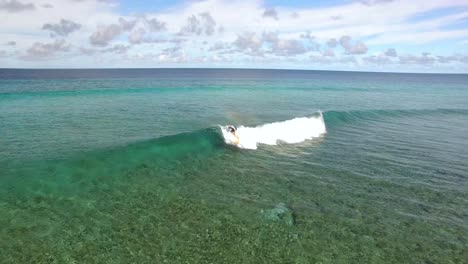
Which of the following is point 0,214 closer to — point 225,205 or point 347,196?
point 225,205

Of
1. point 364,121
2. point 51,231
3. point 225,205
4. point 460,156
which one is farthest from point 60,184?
point 364,121

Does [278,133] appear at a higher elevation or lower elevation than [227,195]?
lower

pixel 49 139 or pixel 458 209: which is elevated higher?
pixel 49 139

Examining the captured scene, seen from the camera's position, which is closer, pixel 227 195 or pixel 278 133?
pixel 227 195

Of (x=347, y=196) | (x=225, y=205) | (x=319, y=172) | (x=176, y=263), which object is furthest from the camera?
(x=319, y=172)

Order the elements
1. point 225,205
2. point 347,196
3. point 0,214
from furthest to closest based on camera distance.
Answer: point 347,196 → point 225,205 → point 0,214

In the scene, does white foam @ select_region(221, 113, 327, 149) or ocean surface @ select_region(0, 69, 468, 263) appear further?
white foam @ select_region(221, 113, 327, 149)

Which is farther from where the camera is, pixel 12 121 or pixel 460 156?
pixel 12 121

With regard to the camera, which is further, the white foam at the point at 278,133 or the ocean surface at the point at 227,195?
A: the white foam at the point at 278,133
